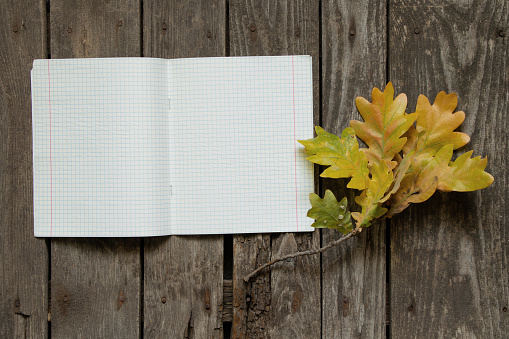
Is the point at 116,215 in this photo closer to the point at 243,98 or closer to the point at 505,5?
the point at 243,98

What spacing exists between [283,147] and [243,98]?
4.6 inches

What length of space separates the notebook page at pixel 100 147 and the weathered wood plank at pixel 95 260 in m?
0.03

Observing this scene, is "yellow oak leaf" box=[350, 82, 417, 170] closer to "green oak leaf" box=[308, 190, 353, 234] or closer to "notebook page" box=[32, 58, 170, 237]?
"green oak leaf" box=[308, 190, 353, 234]

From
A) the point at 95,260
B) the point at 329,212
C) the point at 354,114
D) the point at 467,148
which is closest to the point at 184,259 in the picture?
the point at 95,260

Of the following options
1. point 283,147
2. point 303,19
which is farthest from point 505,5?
point 283,147

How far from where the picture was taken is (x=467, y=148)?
67 centimetres

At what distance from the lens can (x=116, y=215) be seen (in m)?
0.64

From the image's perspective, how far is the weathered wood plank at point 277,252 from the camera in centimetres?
67

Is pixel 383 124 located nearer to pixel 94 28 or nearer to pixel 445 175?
pixel 445 175

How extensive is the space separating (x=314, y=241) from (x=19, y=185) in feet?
1.83

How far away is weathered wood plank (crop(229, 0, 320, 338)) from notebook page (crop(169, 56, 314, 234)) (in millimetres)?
27

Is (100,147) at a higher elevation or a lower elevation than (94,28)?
lower

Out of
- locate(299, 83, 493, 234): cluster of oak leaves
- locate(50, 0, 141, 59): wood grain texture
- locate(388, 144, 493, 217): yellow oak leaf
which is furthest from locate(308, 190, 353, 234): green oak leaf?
locate(50, 0, 141, 59): wood grain texture

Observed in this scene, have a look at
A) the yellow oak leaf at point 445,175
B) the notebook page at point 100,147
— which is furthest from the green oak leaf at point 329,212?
the notebook page at point 100,147
